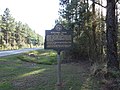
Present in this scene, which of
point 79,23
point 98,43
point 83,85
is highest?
point 79,23

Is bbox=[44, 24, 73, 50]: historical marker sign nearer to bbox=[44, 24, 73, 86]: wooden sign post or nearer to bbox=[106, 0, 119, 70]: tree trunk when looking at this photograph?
bbox=[44, 24, 73, 86]: wooden sign post

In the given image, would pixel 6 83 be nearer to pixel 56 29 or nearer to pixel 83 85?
pixel 83 85

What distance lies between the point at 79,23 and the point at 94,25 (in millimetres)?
8027

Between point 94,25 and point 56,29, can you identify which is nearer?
point 56,29

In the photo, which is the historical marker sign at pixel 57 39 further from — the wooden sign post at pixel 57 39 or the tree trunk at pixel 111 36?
the tree trunk at pixel 111 36

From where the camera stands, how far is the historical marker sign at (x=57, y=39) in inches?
432

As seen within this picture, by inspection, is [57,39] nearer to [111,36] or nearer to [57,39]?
[57,39]

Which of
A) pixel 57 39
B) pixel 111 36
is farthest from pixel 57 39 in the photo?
pixel 111 36

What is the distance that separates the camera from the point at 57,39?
1098cm

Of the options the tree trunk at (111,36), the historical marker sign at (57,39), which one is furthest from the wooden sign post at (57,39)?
the tree trunk at (111,36)

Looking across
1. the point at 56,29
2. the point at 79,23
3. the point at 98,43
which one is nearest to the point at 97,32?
the point at 98,43

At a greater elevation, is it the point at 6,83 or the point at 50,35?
the point at 50,35

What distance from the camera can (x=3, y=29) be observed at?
320 feet

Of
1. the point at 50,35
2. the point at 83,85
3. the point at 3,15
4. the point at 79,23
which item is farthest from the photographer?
the point at 3,15
